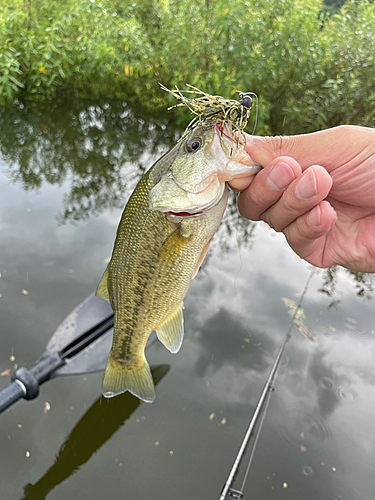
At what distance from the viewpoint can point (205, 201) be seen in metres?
1.54

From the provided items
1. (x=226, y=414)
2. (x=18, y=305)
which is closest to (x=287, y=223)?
(x=226, y=414)

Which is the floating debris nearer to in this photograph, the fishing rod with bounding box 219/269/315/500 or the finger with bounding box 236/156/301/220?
the fishing rod with bounding box 219/269/315/500

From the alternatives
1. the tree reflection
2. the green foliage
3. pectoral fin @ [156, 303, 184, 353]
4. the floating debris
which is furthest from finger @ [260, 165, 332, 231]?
the green foliage

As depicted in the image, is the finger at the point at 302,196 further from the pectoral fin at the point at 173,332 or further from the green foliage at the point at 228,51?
the green foliage at the point at 228,51

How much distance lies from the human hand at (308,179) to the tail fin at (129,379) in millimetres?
1259

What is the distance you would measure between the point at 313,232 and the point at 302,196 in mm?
267

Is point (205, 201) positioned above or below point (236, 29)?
below

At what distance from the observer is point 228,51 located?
6957 millimetres

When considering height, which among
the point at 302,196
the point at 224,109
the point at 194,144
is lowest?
the point at 302,196

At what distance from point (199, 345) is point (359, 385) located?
173cm

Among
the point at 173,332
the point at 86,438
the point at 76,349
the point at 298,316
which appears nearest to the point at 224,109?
the point at 173,332

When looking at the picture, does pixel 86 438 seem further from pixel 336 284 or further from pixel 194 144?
pixel 336 284

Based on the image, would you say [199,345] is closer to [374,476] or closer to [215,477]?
[215,477]

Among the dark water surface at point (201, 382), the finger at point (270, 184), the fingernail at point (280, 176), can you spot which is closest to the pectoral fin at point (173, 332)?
the finger at point (270, 184)
